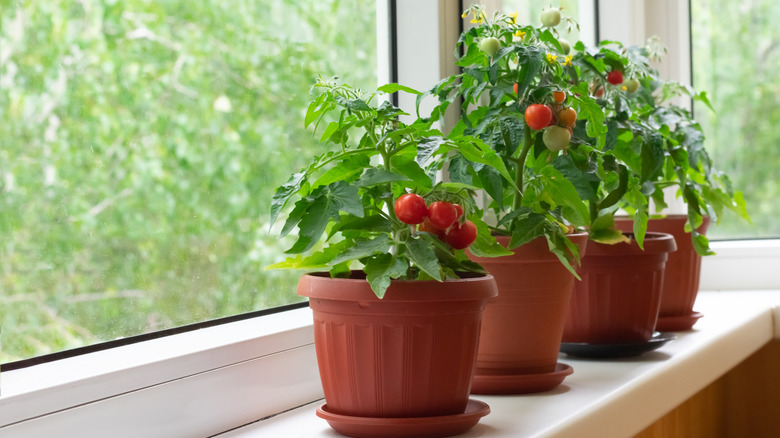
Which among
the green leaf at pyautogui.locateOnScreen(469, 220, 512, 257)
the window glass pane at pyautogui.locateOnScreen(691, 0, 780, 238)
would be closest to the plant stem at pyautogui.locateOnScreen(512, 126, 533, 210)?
the green leaf at pyautogui.locateOnScreen(469, 220, 512, 257)

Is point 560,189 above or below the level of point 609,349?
above

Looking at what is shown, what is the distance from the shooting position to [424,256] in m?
0.77

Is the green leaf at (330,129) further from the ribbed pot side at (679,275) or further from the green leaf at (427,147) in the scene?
the ribbed pot side at (679,275)

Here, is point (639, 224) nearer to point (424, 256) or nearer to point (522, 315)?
point (522, 315)

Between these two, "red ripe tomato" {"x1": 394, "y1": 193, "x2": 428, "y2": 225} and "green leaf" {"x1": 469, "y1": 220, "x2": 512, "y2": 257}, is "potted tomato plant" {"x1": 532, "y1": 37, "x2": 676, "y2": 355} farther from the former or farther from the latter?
"red ripe tomato" {"x1": 394, "y1": 193, "x2": 428, "y2": 225}

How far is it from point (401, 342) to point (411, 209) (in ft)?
0.40

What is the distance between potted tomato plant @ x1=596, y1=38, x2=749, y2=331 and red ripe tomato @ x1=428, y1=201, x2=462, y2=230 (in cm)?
54

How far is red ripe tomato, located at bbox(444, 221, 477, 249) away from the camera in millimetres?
831

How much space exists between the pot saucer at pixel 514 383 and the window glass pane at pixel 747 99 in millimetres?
1379

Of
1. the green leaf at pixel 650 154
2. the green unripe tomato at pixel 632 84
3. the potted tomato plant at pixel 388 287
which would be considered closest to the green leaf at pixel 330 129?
the potted tomato plant at pixel 388 287

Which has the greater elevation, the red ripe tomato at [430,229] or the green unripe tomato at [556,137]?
the green unripe tomato at [556,137]

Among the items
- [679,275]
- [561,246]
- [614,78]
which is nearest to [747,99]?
[679,275]

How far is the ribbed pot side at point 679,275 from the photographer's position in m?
1.48

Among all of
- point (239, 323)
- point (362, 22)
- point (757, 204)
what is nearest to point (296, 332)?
point (239, 323)
